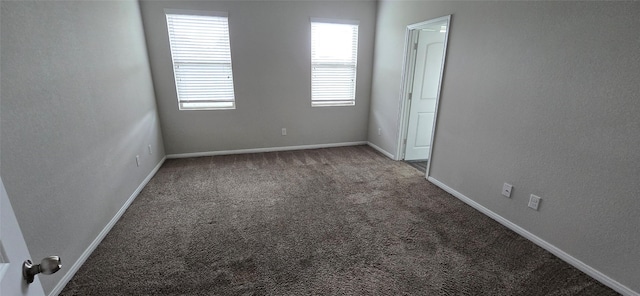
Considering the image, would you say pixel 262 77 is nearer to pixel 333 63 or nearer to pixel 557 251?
pixel 333 63

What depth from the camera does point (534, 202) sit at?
7.03ft

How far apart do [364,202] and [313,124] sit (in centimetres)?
210

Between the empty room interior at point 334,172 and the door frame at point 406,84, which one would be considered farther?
the door frame at point 406,84

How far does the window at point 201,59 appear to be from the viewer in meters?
3.65

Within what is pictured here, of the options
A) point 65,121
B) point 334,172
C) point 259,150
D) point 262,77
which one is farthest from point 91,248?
point 262,77

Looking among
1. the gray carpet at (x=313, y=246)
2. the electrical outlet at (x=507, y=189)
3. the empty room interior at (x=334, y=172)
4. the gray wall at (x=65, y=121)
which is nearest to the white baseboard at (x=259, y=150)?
the empty room interior at (x=334, y=172)

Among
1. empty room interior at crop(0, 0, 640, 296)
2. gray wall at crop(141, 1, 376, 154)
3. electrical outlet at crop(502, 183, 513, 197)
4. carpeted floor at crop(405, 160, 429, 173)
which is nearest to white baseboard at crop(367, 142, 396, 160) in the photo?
carpeted floor at crop(405, 160, 429, 173)

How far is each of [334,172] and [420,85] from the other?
5.62ft

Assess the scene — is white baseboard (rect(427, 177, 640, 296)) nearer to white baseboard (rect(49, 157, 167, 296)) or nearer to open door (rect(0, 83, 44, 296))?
open door (rect(0, 83, 44, 296))

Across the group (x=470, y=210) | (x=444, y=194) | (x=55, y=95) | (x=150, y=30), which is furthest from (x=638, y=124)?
(x=150, y=30)

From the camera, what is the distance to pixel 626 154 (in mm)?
1618

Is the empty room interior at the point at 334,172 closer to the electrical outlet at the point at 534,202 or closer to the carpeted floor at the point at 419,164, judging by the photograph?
the electrical outlet at the point at 534,202

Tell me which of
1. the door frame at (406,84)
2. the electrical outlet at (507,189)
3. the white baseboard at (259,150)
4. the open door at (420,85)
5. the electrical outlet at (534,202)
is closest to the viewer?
the electrical outlet at (534,202)

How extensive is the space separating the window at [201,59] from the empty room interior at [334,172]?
31 mm
